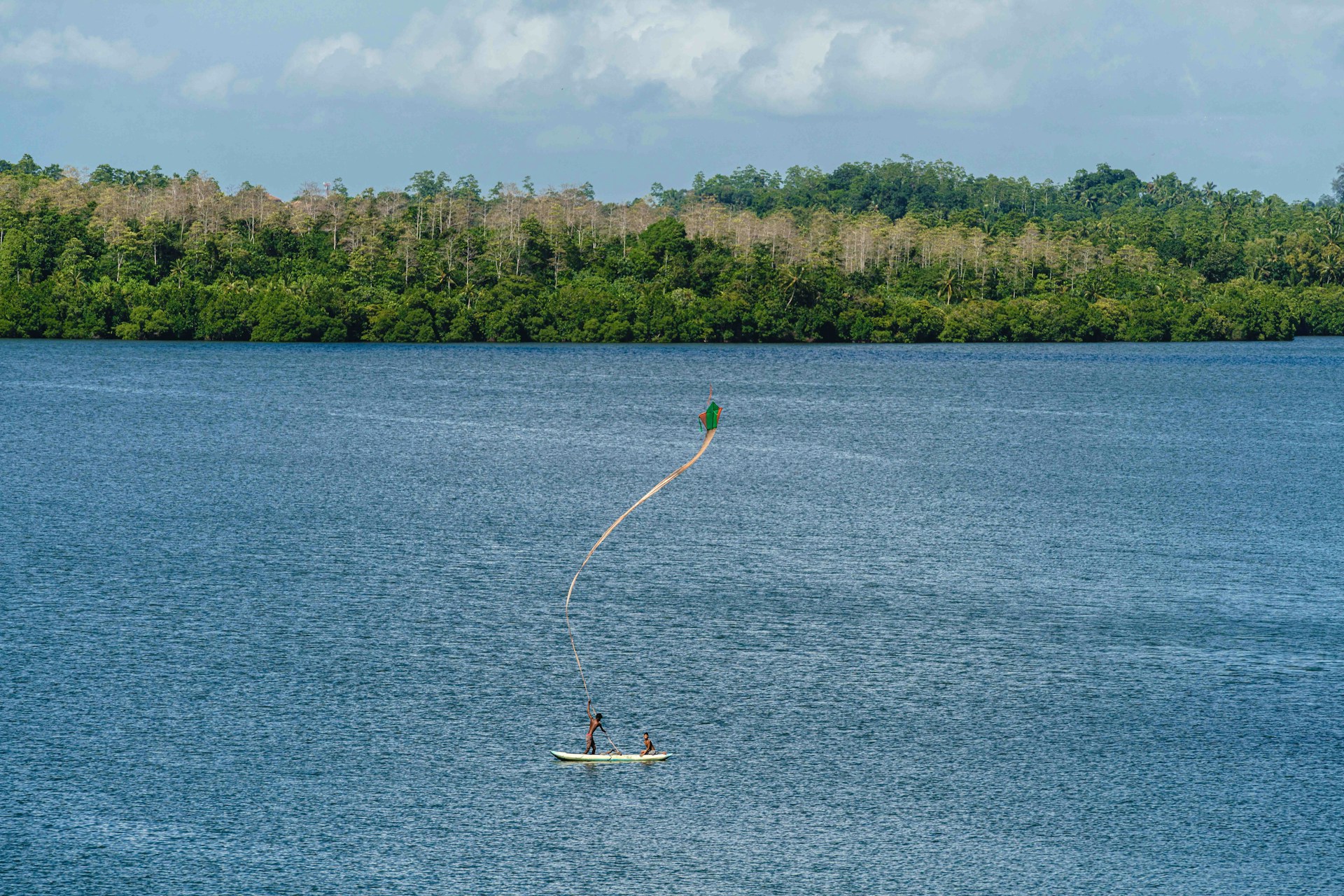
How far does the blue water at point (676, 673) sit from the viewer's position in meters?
28.4

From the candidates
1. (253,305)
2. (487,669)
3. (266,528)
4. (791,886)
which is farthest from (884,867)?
(253,305)

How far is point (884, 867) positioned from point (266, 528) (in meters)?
39.3

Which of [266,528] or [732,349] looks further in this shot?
[732,349]

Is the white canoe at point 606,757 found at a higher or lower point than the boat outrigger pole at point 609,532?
lower

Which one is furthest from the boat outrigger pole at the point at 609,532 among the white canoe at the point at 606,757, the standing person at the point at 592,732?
the white canoe at the point at 606,757

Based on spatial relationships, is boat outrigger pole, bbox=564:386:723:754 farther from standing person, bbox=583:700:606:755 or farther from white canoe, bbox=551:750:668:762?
white canoe, bbox=551:750:668:762

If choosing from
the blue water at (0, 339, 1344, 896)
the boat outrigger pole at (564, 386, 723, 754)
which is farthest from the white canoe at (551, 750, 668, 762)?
the boat outrigger pole at (564, 386, 723, 754)

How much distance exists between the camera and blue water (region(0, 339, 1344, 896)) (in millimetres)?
28438

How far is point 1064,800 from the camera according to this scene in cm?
3088

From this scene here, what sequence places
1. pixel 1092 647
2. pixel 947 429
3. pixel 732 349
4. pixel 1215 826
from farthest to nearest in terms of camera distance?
pixel 732 349 < pixel 947 429 < pixel 1092 647 < pixel 1215 826

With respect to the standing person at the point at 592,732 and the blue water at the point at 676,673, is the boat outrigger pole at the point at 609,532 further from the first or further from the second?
the blue water at the point at 676,673

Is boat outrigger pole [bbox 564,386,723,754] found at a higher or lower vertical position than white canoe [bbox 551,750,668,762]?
higher

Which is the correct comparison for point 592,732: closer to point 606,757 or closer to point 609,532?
point 606,757

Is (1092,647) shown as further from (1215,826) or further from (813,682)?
(1215,826)
